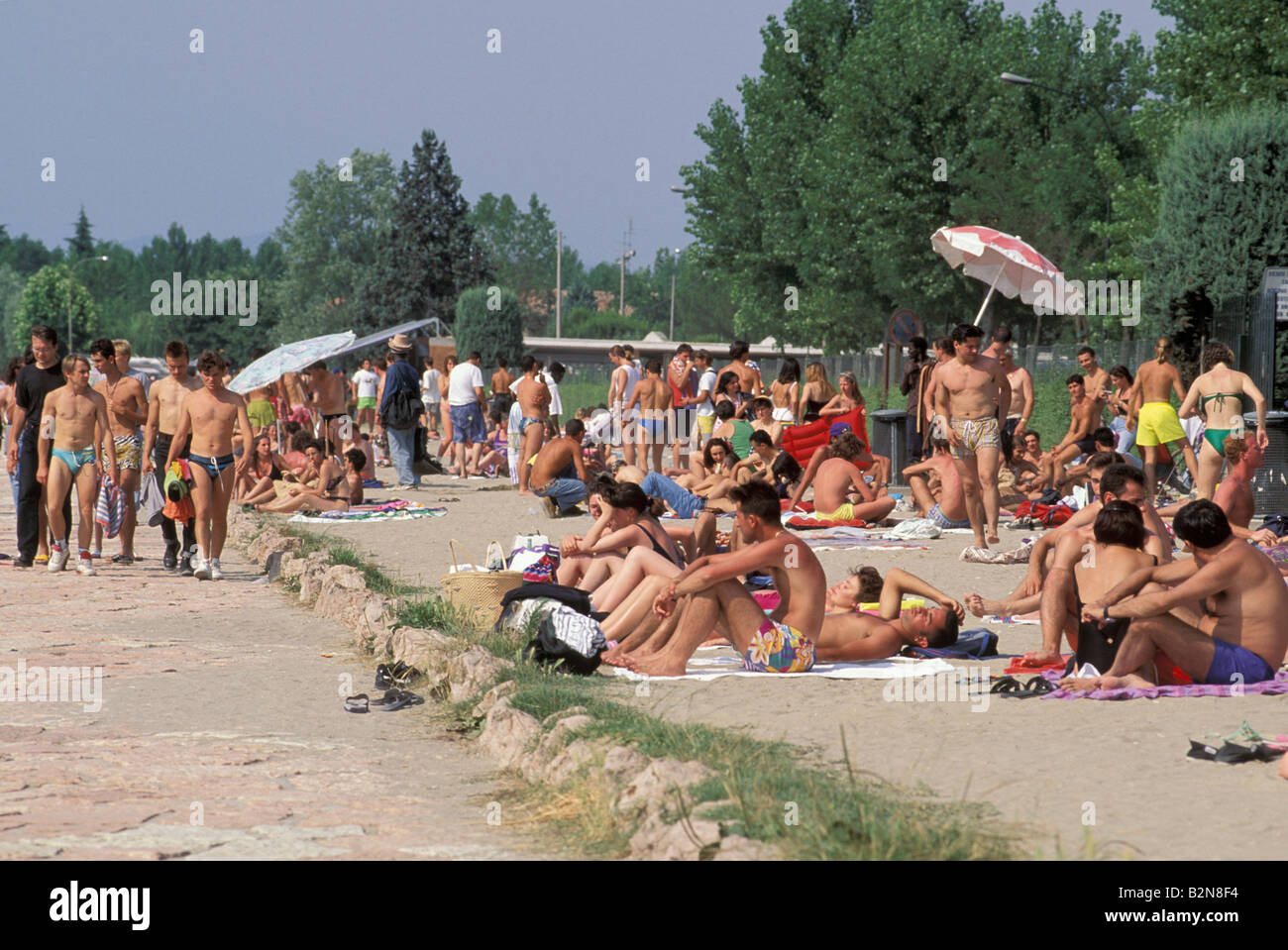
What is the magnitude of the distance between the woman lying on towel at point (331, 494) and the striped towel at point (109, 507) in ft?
14.5

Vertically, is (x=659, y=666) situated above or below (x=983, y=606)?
below

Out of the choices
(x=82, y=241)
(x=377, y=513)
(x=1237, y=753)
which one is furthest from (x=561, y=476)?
(x=82, y=241)

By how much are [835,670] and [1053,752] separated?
2168 mm

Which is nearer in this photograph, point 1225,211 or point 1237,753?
point 1237,753

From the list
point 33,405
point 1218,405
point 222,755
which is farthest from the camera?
point 1218,405

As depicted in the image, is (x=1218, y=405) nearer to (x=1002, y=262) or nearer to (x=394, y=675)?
(x=1002, y=262)

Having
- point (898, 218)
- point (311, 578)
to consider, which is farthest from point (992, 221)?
point (311, 578)

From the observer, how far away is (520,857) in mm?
4883

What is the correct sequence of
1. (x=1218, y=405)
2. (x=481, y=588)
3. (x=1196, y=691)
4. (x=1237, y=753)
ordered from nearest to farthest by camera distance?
(x=1237, y=753)
(x=1196, y=691)
(x=481, y=588)
(x=1218, y=405)

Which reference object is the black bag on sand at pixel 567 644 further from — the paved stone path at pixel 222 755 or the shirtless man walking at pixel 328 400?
the shirtless man walking at pixel 328 400

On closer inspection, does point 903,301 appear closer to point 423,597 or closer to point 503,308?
point 503,308

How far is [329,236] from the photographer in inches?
3590

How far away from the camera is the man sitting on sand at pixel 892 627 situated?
8.33m

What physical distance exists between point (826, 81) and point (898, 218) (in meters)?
6.52
